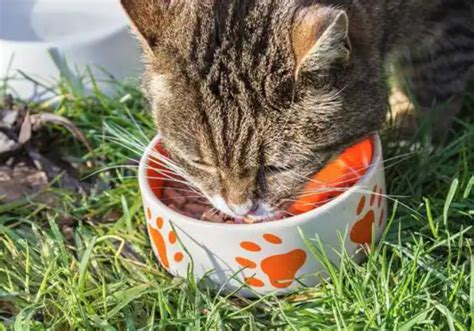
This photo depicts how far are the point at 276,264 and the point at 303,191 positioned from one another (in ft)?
0.62

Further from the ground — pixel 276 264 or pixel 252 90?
pixel 252 90

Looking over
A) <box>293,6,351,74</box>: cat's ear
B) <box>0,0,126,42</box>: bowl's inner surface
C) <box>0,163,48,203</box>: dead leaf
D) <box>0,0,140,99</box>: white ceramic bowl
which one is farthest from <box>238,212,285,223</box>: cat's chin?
<box>0,0,126,42</box>: bowl's inner surface

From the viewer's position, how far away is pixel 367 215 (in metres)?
2.04

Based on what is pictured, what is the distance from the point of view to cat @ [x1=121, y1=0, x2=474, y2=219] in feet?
5.89

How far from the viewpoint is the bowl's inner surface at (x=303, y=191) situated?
204cm

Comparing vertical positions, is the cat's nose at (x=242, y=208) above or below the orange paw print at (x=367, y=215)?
above

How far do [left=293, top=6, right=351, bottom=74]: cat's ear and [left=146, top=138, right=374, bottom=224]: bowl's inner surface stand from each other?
357 millimetres

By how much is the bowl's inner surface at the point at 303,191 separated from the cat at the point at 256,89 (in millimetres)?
74

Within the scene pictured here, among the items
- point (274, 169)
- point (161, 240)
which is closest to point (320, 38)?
point (274, 169)

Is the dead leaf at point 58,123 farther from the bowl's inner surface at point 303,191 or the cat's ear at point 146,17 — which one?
the cat's ear at point 146,17

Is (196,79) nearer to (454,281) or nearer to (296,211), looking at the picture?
(296,211)

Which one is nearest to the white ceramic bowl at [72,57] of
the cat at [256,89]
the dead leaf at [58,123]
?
the dead leaf at [58,123]

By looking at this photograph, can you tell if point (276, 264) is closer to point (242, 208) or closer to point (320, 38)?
point (242, 208)

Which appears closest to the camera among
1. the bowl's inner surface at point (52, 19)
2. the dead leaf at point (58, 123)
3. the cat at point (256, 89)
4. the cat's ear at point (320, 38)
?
the cat's ear at point (320, 38)
